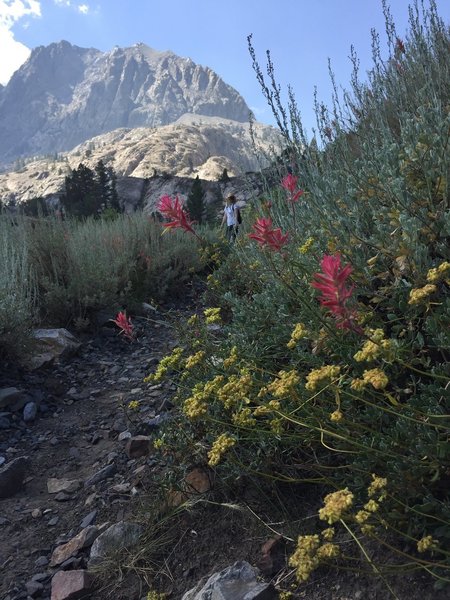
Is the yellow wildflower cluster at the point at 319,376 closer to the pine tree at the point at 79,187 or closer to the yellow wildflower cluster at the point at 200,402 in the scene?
the yellow wildflower cluster at the point at 200,402

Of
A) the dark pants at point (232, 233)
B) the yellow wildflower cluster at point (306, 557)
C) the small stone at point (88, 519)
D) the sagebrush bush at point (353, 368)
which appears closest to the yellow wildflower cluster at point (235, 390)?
the sagebrush bush at point (353, 368)

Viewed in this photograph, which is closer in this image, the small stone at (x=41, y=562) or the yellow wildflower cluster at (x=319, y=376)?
the yellow wildflower cluster at (x=319, y=376)

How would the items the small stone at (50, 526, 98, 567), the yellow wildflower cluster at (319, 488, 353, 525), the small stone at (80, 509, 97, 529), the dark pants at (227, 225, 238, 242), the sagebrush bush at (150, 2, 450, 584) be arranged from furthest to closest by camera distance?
the dark pants at (227, 225, 238, 242), the small stone at (80, 509, 97, 529), the small stone at (50, 526, 98, 567), the sagebrush bush at (150, 2, 450, 584), the yellow wildflower cluster at (319, 488, 353, 525)

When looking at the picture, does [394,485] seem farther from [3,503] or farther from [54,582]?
[3,503]

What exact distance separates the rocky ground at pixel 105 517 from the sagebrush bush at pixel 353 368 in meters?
0.16

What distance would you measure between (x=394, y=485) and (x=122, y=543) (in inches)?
48.3

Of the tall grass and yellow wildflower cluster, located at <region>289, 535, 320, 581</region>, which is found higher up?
the tall grass

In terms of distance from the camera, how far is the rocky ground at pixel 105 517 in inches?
70.1

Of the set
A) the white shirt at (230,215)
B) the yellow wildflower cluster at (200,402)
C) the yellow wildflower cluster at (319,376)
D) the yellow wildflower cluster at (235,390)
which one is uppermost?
the white shirt at (230,215)

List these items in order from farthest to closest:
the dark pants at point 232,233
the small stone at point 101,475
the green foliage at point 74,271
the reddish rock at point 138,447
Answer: the dark pants at point 232,233
the green foliage at point 74,271
the reddish rock at point 138,447
the small stone at point 101,475

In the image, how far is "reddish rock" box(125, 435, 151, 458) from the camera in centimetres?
289

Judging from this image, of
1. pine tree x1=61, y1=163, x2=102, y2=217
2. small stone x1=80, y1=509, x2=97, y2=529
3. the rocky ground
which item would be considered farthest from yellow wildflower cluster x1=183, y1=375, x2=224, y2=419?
pine tree x1=61, y1=163, x2=102, y2=217

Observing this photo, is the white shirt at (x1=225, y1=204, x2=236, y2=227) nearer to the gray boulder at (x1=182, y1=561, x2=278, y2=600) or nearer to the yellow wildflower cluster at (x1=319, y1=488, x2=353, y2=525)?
the gray boulder at (x1=182, y1=561, x2=278, y2=600)

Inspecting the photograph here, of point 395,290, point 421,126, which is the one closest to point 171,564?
point 395,290
